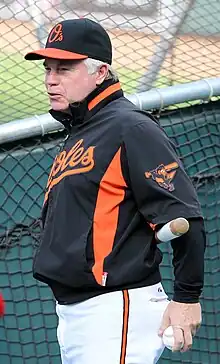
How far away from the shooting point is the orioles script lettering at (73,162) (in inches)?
85.4

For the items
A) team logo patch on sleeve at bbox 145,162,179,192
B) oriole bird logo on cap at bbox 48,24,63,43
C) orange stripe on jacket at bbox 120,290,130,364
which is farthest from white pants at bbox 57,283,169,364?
oriole bird logo on cap at bbox 48,24,63,43

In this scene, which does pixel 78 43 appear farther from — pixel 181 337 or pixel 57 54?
pixel 181 337

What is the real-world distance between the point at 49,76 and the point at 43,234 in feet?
1.46

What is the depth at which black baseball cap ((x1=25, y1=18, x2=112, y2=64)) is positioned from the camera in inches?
87.2

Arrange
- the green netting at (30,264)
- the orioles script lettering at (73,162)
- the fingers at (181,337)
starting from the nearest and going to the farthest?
the fingers at (181,337), the orioles script lettering at (73,162), the green netting at (30,264)

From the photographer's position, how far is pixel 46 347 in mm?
3332

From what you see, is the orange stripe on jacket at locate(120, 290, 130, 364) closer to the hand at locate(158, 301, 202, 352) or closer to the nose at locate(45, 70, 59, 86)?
the hand at locate(158, 301, 202, 352)

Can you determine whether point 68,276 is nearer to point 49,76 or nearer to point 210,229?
point 49,76

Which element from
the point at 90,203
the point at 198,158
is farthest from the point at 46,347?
the point at 90,203

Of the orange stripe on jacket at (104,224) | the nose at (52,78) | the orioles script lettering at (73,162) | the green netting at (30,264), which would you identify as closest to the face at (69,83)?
the nose at (52,78)

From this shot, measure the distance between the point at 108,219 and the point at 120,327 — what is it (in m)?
0.30

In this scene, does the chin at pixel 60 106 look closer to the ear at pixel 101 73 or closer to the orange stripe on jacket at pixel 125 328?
the ear at pixel 101 73

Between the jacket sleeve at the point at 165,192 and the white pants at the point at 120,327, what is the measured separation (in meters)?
0.13

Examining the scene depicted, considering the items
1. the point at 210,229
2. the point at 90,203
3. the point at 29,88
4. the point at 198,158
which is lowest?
the point at 210,229
